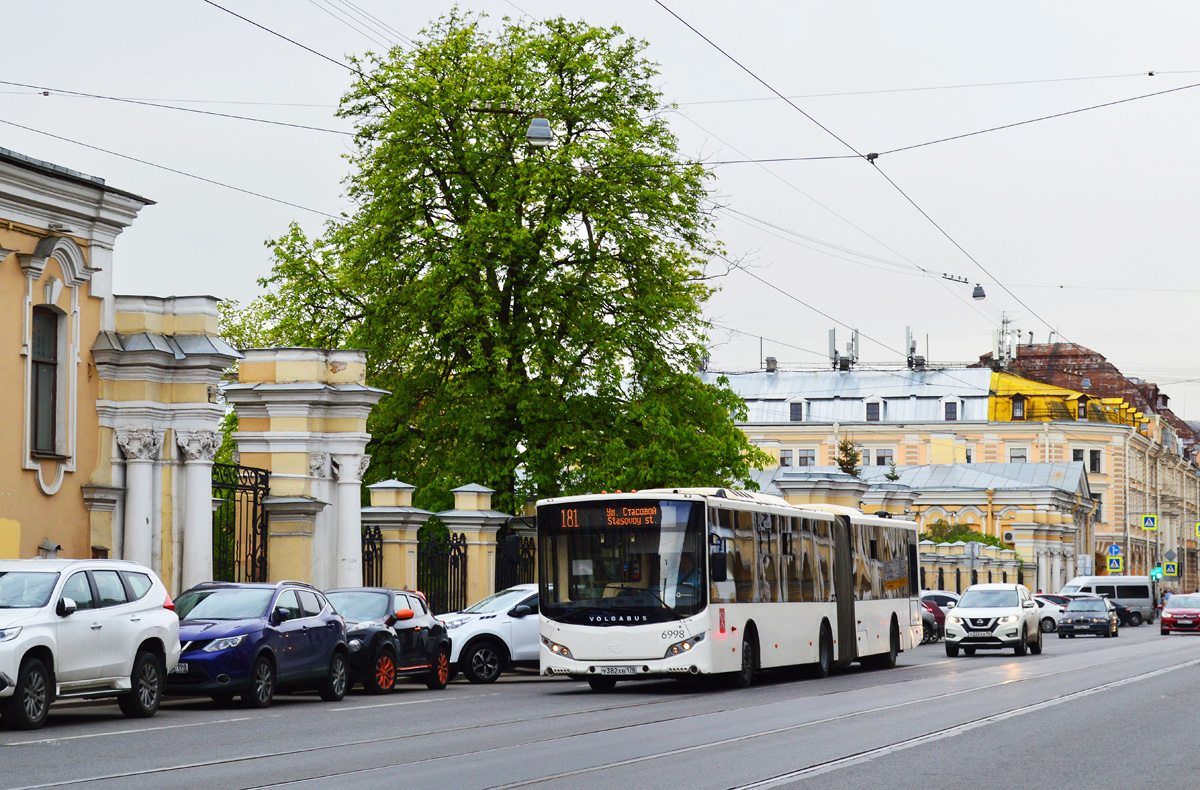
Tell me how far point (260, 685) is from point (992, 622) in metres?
22.7

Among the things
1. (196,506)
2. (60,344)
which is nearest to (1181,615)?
(196,506)

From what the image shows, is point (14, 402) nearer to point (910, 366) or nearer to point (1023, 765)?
point (1023, 765)

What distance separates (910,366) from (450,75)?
7522 cm

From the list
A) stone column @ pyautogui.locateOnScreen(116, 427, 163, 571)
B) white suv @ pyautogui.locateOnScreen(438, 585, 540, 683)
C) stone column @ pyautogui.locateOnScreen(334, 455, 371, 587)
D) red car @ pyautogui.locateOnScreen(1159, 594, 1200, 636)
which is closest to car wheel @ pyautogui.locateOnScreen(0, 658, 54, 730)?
stone column @ pyautogui.locateOnScreen(116, 427, 163, 571)

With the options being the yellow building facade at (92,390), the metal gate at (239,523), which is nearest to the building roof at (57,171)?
the yellow building facade at (92,390)

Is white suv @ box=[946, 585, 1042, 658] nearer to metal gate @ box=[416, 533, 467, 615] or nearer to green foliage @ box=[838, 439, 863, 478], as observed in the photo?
metal gate @ box=[416, 533, 467, 615]

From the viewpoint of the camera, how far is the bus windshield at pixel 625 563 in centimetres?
2252

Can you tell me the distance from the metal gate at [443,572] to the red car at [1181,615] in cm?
3036

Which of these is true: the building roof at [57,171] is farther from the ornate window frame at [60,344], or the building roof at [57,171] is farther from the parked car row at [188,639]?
the parked car row at [188,639]

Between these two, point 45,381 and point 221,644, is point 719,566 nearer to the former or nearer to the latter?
point 221,644

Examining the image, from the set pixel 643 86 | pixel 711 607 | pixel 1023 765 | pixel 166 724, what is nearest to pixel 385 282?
pixel 643 86

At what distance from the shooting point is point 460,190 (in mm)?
36438

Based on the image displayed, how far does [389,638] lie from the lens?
23016mm

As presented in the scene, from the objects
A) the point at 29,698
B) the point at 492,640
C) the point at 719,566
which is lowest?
the point at 492,640
